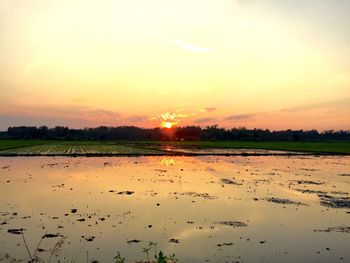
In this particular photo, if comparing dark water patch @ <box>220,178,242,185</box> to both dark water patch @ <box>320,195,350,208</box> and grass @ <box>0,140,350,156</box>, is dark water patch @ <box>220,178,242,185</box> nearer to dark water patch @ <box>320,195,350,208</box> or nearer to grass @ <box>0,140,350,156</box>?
dark water patch @ <box>320,195,350,208</box>

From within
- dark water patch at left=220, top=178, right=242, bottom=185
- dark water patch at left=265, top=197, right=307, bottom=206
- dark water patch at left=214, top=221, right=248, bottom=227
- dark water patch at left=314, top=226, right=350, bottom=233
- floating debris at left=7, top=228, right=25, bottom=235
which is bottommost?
dark water patch at left=314, top=226, right=350, bottom=233

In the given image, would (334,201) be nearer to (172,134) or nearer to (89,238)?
(89,238)

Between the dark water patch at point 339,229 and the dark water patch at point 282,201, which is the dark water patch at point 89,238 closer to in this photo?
the dark water patch at point 339,229

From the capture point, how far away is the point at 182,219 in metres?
13.4

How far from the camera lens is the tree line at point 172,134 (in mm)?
152750

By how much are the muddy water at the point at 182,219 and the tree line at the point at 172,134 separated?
12671 centimetres

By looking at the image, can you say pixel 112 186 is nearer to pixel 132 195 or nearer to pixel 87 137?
pixel 132 195

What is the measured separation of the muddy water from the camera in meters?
9.94

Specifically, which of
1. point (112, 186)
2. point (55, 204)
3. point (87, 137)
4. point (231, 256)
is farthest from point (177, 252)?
point (87, 137)

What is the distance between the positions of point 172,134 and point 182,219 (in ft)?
564

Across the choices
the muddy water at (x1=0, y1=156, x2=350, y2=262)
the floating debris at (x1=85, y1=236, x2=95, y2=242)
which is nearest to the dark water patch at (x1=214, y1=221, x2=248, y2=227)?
the muddy water at (x1=0, y1=156, x2=350, y2=262)

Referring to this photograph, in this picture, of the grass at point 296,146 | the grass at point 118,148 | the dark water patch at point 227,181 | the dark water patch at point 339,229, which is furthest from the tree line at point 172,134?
the dark water patch at point 339,229

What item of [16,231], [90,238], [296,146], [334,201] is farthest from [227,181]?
[296,146]

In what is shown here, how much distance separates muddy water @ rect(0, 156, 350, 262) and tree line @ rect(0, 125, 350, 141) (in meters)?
127
